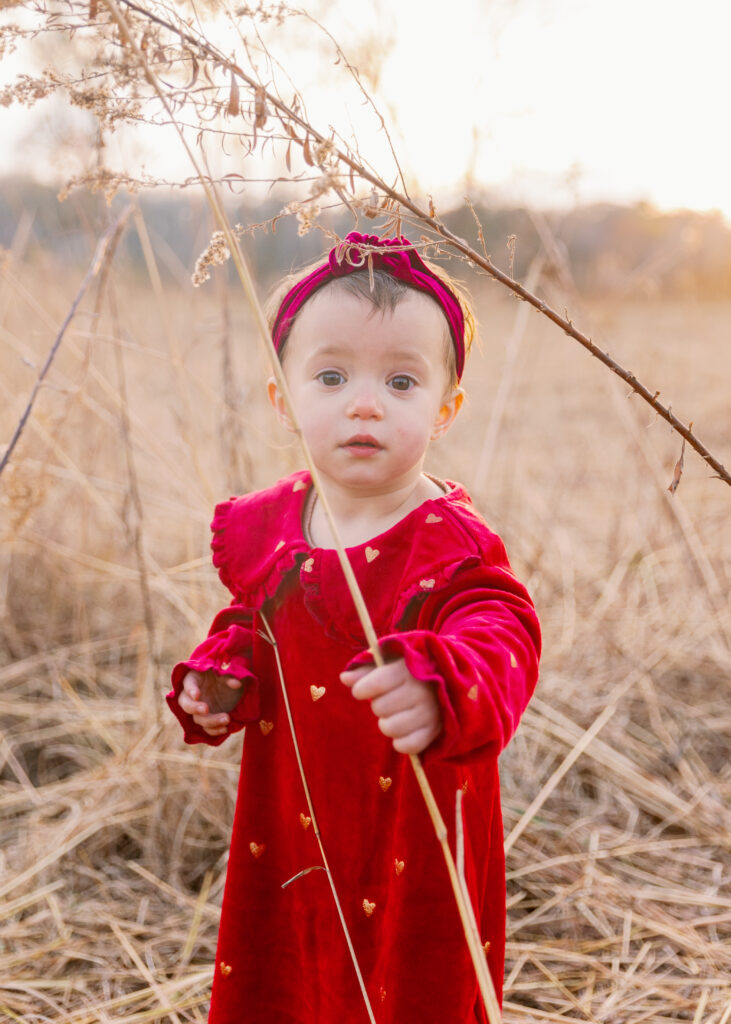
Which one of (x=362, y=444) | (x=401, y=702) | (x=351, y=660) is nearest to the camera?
(x=401, y=702)

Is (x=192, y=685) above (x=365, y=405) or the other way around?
the other way around

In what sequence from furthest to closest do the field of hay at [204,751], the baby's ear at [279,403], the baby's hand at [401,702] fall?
the field of hay at [204,751] → the baby's ear at [279,403] → the baby's hand at [401,702]

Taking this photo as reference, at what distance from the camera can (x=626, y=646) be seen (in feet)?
7.99

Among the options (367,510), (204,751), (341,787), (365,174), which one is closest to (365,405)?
(367,510)

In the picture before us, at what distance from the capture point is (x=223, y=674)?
104 cm

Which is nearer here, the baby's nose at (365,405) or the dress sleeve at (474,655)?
the dress sleeve at (474,655)

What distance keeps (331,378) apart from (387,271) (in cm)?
14

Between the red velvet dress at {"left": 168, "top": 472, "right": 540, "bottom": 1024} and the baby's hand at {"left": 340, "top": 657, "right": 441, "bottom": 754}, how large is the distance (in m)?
0.14

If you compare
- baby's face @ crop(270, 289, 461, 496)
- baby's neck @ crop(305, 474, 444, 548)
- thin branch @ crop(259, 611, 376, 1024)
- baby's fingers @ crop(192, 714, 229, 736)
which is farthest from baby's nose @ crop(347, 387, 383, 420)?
baby's fingers @ crop(192, 714, 229, 736)

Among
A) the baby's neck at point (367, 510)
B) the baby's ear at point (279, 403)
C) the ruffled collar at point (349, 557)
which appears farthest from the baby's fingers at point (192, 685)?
the baby's ear at point (279, 403)

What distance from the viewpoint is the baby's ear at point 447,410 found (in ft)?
3.52

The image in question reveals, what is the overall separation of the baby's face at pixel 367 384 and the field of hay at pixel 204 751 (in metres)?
0.25

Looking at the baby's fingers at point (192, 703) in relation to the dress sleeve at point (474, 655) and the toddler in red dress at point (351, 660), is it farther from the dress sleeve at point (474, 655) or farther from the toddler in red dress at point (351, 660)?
the dress sleeve at point (474, 655)

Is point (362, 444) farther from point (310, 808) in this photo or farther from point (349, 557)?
point (310, 808)
